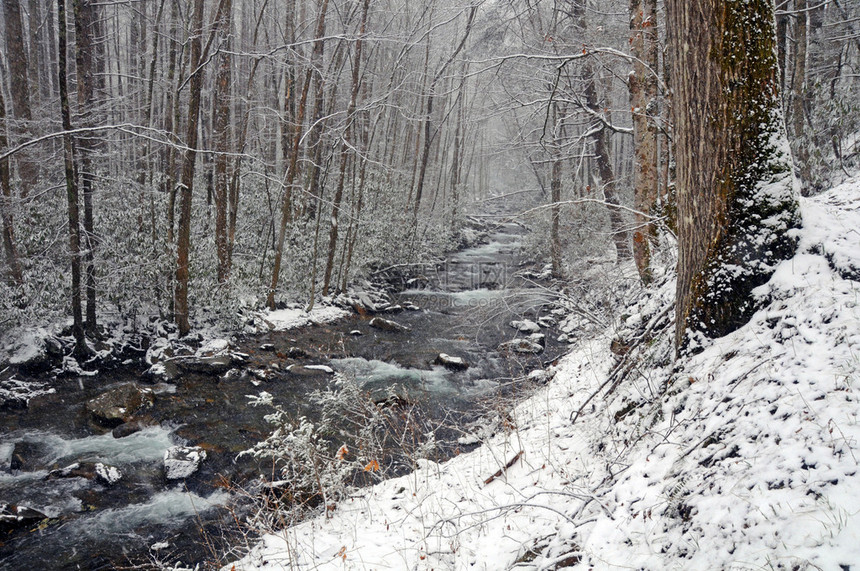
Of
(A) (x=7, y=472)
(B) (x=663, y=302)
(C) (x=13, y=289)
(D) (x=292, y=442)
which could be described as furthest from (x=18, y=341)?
(B) (x=663, y=302)

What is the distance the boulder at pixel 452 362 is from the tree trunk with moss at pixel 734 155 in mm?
7344

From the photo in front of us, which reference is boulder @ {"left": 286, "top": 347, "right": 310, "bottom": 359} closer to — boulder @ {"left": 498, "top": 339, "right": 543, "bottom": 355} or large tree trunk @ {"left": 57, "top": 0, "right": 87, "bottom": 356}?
large tree trunk @ {"left": 57, "top": 0, "right": 87, "bottom": 356}

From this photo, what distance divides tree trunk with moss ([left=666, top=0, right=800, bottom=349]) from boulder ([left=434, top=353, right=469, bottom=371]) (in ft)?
24.1

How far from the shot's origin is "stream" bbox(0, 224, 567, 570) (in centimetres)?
507

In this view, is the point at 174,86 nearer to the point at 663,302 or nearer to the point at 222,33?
the point at 222,33

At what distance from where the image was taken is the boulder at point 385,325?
1294cm

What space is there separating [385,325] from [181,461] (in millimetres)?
7054

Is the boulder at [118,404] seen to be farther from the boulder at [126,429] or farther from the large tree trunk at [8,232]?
the large tree trunk at [8,232]

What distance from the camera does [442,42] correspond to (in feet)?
75.7

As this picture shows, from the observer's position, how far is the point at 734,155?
3.04 meters

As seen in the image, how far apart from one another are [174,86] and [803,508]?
13.9m

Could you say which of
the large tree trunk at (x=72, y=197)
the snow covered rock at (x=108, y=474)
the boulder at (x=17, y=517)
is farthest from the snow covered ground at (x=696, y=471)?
the large tree trunk at (x=72, y=197)

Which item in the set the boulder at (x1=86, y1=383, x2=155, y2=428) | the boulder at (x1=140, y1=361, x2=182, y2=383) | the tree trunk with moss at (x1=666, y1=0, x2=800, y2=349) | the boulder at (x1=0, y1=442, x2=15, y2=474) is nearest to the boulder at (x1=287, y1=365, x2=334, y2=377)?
the boulder at (x1=140, y1=361, x2=182, y2=383)

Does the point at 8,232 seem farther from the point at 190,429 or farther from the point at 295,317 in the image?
the point at 295,317
